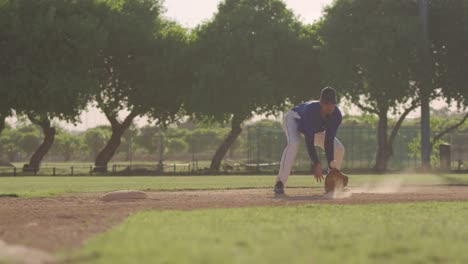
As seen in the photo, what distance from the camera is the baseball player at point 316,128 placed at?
14.7m

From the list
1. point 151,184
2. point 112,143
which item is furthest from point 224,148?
point 151,184

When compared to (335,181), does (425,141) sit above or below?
above

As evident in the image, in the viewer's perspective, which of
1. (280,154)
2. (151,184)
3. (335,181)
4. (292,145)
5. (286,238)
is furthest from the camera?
(280,154)

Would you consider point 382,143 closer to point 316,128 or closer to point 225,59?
point 225,59

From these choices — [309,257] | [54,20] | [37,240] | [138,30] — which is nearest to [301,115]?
[37,240]

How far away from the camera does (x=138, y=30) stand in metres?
47.5

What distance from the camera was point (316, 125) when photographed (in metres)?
15.1

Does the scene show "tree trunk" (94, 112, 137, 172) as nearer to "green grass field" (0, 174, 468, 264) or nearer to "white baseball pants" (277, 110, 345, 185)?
"white baseball pants" (277, 110, 345, 185)

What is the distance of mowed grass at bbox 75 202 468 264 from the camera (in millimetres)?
5863

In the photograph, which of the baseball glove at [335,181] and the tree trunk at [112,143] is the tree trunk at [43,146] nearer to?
the tree trunk at [112,143]

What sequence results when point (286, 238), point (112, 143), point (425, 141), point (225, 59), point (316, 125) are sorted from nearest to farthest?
point (286, 238)
point (316, 125)
point (425, 141)
point (225, 59)
point (112, 143)

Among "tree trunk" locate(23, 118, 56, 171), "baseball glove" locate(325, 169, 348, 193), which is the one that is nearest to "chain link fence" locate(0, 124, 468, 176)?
"tree trunk" locate(23, 118, 56, 171)

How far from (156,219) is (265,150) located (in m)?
42.2

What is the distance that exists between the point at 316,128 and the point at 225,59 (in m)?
31.8
